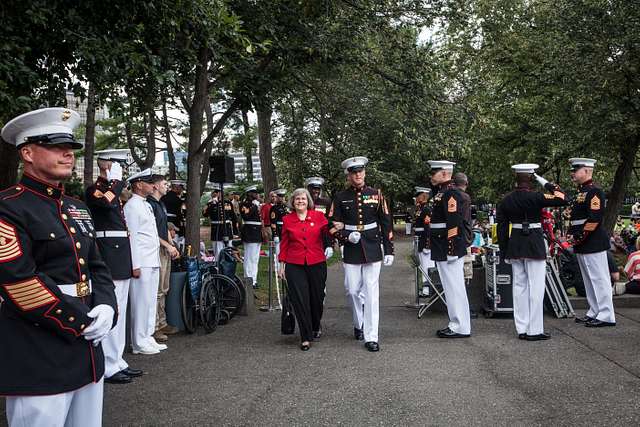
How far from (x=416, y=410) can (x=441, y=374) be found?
112cm

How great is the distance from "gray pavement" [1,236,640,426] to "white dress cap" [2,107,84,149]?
8.79 feet

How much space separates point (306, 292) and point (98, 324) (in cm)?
457

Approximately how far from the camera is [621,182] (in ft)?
57.1

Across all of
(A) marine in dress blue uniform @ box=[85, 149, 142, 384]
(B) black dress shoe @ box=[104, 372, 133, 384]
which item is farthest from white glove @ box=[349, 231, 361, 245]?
(B) black dress shoe @ box=[104, 372, 133, 384]

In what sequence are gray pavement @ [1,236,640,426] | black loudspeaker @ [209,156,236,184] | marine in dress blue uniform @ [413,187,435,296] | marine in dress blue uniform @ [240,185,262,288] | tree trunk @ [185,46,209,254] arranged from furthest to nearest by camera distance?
1. marine in dress blue uniform @ [240,185,262,288]
2. marine in dress blue uniform @ [413,187,435,296]
3. tree trunk @ [185,46,209,254]
4. black loudspeaker @ [209,156,236,184]
5. gray pavement @ [1,236,640,426]

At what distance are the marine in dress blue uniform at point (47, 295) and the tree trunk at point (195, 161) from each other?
770 cm

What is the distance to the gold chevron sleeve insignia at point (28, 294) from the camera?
257 cm

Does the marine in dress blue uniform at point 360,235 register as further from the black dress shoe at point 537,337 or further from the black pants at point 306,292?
the black dress shoe at point 537,337

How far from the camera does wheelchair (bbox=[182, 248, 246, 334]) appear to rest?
798cm

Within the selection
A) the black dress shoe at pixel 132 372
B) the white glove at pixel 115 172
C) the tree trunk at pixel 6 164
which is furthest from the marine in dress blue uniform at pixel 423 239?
the tree trunk at pixel 6 164

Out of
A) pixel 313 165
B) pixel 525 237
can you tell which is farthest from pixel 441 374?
pixel 313 165

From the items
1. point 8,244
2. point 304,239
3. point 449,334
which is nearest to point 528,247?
point 449,334

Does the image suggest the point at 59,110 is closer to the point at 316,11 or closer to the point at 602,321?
the point at 602,321

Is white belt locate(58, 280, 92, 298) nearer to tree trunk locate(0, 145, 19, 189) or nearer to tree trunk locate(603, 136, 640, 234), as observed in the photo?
tree trunk locate(0, 145, 19, 189)
